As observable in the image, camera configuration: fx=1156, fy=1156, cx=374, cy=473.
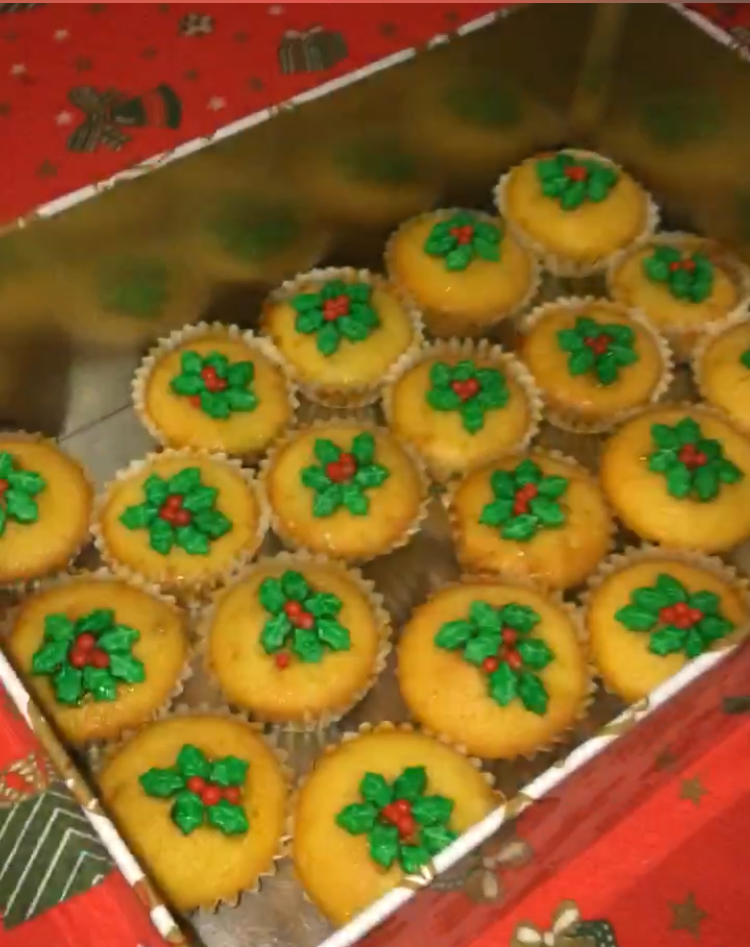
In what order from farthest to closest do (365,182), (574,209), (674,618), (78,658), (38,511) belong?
1. (574,209)
2. (365,182)
3. (38,511)
4. (674,618)
5. (78,658)

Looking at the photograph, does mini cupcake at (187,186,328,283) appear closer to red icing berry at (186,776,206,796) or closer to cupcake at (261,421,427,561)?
cupcake at (261,421,427,561)

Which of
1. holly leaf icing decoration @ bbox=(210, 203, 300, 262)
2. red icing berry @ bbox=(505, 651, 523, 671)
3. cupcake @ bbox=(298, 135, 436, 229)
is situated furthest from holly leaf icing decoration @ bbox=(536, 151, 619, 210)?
red icing berry @ bbox=(505, 651, 523, 671)

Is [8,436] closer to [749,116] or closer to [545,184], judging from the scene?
[545,184]

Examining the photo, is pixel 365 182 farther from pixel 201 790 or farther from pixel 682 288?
pixel 201 790

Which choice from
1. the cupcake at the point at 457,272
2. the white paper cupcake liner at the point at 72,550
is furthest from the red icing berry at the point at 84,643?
the cupcake at the point at 457,272

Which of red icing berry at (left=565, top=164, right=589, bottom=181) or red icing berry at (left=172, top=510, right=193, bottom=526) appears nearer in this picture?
red icing berry at (left=172, top=510, right=193, bottom=526)

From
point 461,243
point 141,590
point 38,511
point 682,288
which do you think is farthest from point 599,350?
point 38,511

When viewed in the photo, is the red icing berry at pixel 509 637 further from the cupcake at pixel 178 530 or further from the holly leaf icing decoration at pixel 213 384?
the holly leaf icing decoration at pixel 213 384
